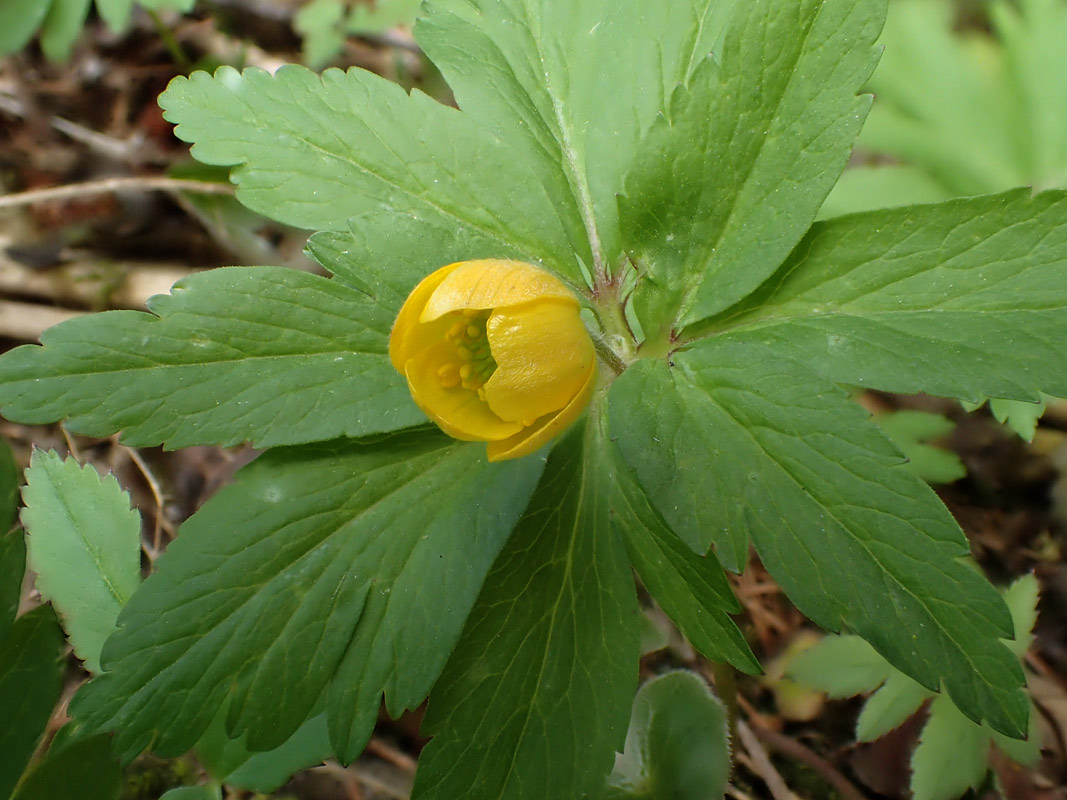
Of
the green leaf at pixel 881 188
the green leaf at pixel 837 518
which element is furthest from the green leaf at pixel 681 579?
the green leaf at pixel 881 188

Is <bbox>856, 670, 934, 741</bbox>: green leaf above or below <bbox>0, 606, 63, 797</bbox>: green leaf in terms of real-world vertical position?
below

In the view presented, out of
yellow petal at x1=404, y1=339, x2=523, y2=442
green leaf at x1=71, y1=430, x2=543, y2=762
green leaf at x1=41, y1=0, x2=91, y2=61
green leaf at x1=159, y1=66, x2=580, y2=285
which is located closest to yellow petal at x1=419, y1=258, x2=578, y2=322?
yellow petal at x1=404, y1=339, x2=523, y2=442

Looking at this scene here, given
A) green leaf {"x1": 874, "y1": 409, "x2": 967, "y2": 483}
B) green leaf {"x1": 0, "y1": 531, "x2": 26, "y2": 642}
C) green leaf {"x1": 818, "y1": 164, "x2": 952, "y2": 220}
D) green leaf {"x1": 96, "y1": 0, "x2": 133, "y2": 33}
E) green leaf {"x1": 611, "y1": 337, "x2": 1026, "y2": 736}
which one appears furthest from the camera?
green leaf {"x1": 96, "y1": 0, "x2": 133, "y2": 33}

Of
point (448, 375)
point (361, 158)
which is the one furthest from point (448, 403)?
point (361, 158)

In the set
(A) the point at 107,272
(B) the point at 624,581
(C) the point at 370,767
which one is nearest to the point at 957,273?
(B) the point at 624,581

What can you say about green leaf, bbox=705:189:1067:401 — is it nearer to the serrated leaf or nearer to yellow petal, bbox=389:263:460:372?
yellow petal, bbox=389:263:460:372

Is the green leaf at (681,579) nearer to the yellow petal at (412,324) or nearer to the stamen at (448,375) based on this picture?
the stamen at (448,375)

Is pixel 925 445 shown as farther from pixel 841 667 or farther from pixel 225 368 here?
pixel 225 368
